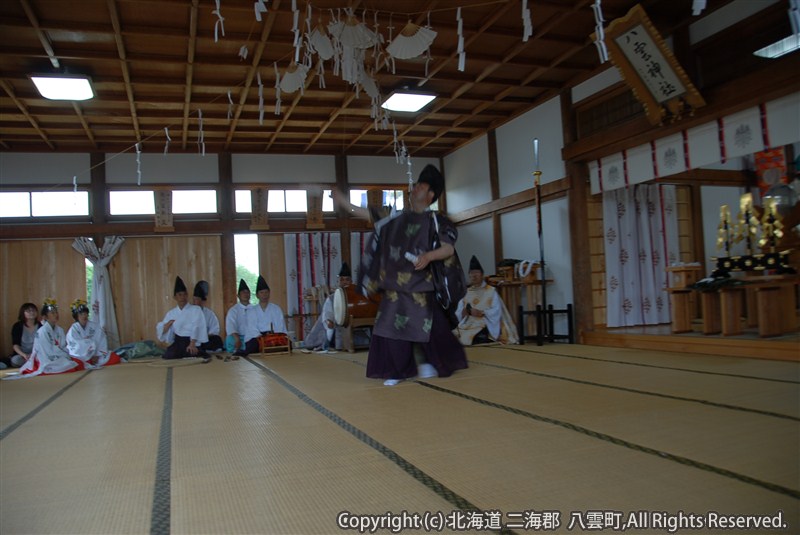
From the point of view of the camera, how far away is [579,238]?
6.53 m

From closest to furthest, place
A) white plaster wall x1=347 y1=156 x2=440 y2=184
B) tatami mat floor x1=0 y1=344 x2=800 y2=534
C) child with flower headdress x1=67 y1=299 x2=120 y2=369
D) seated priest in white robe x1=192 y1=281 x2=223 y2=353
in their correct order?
tatami mat floor x1=0 y1=344 x2=800 y2=534, child with flower headdress x1=67 y1=299 x2=120 y2=369, seated priest in white robe x1=192 y1=281 x2=223 y2=353, white plaster wall x1=347 y1=156 x2=440 y2=184

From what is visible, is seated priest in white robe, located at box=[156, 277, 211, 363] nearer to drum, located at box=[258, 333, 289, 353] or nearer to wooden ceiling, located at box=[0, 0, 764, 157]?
drum, located at box=[258, 333, 289, 353]

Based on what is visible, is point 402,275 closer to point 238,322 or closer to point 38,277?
point 238,322

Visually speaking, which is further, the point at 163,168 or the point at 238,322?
the point at 163,168

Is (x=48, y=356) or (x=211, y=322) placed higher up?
(x=211, y=322)

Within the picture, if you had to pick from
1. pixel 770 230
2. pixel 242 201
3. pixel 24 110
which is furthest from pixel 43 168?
pixel 770 230

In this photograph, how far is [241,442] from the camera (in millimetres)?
2293

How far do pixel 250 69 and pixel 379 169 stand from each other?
158 inches

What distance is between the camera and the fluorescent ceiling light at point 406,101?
22.0 ft

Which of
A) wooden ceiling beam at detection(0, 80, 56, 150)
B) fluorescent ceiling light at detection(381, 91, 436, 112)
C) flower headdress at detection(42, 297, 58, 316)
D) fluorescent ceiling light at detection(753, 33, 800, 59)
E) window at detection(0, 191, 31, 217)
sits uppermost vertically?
wooden ceiling beam at detection(0, 80, 56, 150)

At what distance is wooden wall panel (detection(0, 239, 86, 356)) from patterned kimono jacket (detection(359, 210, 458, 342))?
6271 millimetres

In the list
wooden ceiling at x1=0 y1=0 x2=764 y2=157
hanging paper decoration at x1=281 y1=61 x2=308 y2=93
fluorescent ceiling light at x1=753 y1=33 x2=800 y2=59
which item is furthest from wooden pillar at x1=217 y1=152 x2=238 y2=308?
fluorescent ceiling light at x1=753 y1=33 x2=800 y2=59

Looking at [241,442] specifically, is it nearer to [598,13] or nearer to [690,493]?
[690,493]

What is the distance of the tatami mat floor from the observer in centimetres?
145
